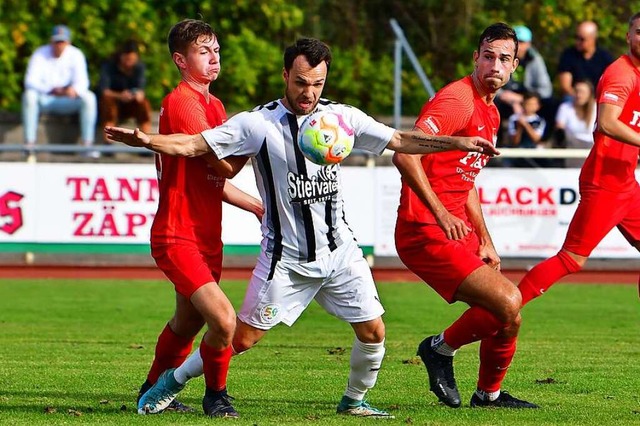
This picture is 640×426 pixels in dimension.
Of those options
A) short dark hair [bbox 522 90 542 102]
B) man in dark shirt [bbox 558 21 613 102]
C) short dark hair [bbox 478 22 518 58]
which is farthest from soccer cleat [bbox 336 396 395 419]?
man in dark shirt [bbox 558 21 613 102]

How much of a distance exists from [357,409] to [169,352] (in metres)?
1.17

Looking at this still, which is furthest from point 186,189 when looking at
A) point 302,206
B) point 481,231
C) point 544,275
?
point 544,275

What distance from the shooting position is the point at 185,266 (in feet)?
25.8

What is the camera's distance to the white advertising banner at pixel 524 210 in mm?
17625

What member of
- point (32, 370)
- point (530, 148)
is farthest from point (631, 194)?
point (530, 148)

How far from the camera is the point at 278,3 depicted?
26.8 m

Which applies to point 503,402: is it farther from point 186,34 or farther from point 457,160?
point 186,34

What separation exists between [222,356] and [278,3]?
19.4 m

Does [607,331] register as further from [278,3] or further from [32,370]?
[278,3]

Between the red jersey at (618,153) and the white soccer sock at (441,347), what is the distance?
2.27 m

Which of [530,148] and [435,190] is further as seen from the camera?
[530,148]

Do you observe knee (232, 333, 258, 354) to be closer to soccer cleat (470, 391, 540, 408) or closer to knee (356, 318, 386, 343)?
knee (356, 318, 386, 343)

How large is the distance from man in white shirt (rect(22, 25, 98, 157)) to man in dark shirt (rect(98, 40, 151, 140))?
0.69ft

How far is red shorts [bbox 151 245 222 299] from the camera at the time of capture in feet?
25.7
